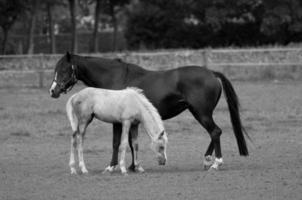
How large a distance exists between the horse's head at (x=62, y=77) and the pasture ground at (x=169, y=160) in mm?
1220

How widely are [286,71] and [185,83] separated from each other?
19.6 m

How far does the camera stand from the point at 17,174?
433 inches

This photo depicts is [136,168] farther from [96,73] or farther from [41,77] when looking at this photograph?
[41,77]

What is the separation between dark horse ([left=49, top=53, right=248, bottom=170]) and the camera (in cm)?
1123

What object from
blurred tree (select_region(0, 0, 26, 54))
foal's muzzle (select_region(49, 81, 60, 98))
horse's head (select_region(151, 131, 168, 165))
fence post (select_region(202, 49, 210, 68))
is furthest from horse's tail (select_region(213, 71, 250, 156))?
blurred tree (select_region(0, 0, 26, 54))

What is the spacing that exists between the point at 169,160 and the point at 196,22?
4556cm

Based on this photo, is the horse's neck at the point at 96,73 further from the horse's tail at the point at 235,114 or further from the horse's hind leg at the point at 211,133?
the horse's tail at the point at 235,114

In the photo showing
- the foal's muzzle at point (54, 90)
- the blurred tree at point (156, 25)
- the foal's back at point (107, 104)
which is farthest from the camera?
the blurred tree at point (156, 25)

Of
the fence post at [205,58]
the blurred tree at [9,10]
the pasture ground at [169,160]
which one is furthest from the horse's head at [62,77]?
the blurred tree at [9,10]

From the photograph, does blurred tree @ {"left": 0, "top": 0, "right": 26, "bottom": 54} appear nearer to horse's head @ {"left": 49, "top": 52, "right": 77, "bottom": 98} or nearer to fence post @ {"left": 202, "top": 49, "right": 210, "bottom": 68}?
fence post @ {"left": 202, "top": 49, "right": 210, "bottom": 68}

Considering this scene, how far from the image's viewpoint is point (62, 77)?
454 inches

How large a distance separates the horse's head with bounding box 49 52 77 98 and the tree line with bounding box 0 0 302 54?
107 ft

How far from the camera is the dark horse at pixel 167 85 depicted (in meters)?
11.2

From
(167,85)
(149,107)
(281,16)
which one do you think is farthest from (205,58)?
(149,107)
